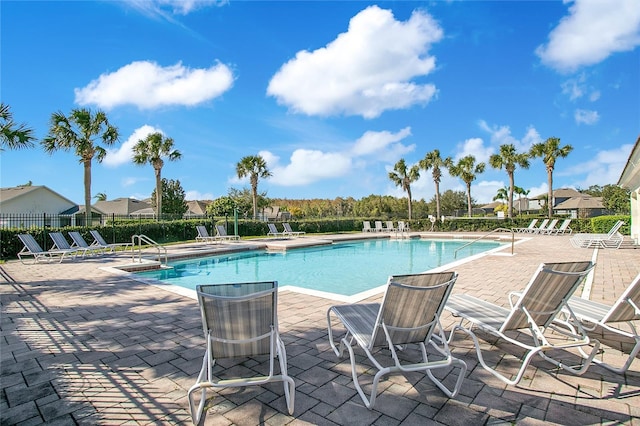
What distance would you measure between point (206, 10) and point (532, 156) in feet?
90.9

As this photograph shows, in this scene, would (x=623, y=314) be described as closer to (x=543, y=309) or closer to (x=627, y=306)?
(x=627, y=306)

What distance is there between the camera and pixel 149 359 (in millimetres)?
3256

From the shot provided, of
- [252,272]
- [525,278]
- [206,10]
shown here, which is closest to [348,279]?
[252,272]

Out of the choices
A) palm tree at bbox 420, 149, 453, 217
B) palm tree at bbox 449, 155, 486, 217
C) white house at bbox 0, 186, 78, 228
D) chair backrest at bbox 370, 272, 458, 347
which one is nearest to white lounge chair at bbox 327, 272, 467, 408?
chair backrest at bbox 370, 272, 458, 347

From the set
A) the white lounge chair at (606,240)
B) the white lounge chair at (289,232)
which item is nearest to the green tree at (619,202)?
the white lounge chair at (606,240)

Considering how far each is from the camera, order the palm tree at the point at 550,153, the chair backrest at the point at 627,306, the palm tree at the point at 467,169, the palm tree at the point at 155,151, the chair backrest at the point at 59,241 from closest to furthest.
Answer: the chair backrest at the point at 627,306 → the chair backrest at the point at 59,241 → the palm tree at the point at 155,151 → the palm tree at the point at 550,153 → the palm tree at the point at 467,169

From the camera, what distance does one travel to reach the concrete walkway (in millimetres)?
2281

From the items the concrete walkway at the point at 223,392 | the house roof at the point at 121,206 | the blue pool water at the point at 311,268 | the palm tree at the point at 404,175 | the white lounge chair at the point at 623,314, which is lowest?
the blue pool water at the point at 311,268

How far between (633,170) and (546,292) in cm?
1053

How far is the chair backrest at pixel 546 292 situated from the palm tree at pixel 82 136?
19.5 meters

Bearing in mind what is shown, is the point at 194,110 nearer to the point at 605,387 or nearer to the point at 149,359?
the point at 149,359

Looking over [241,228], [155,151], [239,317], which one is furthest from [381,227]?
[239,317]

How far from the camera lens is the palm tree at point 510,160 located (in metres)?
29.5

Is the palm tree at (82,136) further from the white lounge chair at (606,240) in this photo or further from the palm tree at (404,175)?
→ the palm tree at (404,175)
